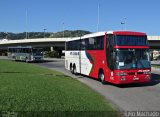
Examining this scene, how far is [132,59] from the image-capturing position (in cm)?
1847

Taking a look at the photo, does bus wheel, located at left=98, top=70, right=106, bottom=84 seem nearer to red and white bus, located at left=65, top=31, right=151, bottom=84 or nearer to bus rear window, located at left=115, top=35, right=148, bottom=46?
red and white bus, located at left=65, top=31, right=151, bottom=84

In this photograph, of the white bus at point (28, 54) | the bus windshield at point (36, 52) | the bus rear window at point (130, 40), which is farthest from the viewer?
the bus windshield at point (36, 52)

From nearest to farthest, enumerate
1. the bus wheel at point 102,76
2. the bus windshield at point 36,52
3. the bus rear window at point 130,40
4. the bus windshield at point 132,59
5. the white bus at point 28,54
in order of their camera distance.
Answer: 1. the bus windshield at point 132,59
2. the bus rear window at point 130,40
3. the bus wheel at point 102,76
4. the white bus at point 28,54
5. the bus windshield at point 36,52

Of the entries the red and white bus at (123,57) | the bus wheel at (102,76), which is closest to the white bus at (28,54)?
the bus wheel at (102,76)

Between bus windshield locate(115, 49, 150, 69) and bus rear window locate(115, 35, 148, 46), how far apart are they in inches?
14.7

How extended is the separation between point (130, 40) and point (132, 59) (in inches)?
44.1

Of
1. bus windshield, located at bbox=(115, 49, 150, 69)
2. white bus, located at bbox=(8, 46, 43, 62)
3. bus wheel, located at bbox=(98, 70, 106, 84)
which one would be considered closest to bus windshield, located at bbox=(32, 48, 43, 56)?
white bus, located at bbox=(8, 46, 43, 62)

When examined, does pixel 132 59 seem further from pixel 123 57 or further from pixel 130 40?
pixel 130 40

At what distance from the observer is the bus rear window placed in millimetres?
18453

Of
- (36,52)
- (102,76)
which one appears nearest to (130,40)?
(102,76)

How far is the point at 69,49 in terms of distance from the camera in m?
29.4

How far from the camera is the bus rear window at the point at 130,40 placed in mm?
18453

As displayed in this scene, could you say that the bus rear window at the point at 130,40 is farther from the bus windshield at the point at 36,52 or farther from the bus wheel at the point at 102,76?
the bus windshield at the point at 36,52

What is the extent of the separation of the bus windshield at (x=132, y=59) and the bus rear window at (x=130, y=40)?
37 cm
